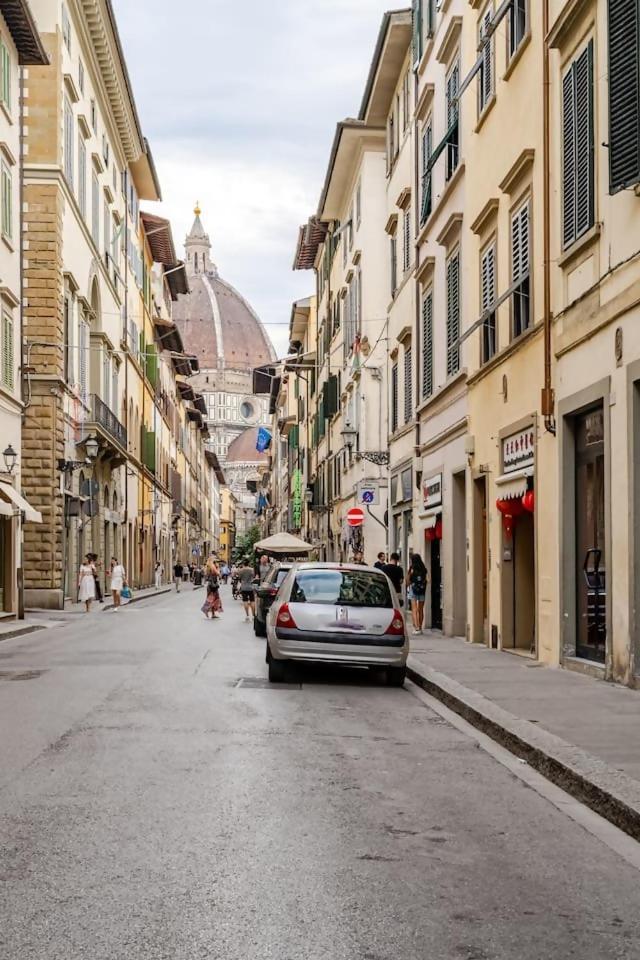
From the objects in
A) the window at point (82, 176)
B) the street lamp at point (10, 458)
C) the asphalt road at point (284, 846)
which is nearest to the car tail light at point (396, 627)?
the asphalt road at point (284, 846)

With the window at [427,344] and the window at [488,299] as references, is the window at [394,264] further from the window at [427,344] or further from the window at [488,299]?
the window at [488,299]

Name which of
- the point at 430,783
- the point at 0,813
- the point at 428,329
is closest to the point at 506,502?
the point at 428,329

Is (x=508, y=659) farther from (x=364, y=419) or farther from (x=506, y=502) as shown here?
(x=364, y=419)

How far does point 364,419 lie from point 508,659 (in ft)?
71.1

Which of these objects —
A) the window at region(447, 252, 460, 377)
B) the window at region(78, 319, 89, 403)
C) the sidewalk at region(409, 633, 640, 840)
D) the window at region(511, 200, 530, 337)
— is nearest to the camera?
the sidewalk at region(409, 633, 640, 840)

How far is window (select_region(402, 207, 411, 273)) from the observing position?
98.4 feet

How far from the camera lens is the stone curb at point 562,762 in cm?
728

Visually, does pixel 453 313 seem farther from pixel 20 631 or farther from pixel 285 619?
pixel 20 631

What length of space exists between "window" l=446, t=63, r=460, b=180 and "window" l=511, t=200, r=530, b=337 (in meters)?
5.50

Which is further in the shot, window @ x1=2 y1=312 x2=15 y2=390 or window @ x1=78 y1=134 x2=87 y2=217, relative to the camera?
window @ x1=78 y1=134 x2=87 y2=217

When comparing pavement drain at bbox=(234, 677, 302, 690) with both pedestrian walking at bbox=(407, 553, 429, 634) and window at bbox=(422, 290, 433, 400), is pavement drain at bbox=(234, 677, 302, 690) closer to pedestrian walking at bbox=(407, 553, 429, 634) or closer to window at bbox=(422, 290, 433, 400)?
pedestrian walking at bbox=(407, 553, 429, 634)

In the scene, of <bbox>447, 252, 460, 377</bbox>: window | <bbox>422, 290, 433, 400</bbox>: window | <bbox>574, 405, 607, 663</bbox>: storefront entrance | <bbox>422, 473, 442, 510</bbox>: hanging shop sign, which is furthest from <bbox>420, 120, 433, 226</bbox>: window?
<bbox>574, 405, 607, 663</bbox>: storefront entrance

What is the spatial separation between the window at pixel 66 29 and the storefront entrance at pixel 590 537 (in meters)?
26.3

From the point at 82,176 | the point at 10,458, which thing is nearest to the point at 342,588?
the point at 10,458
